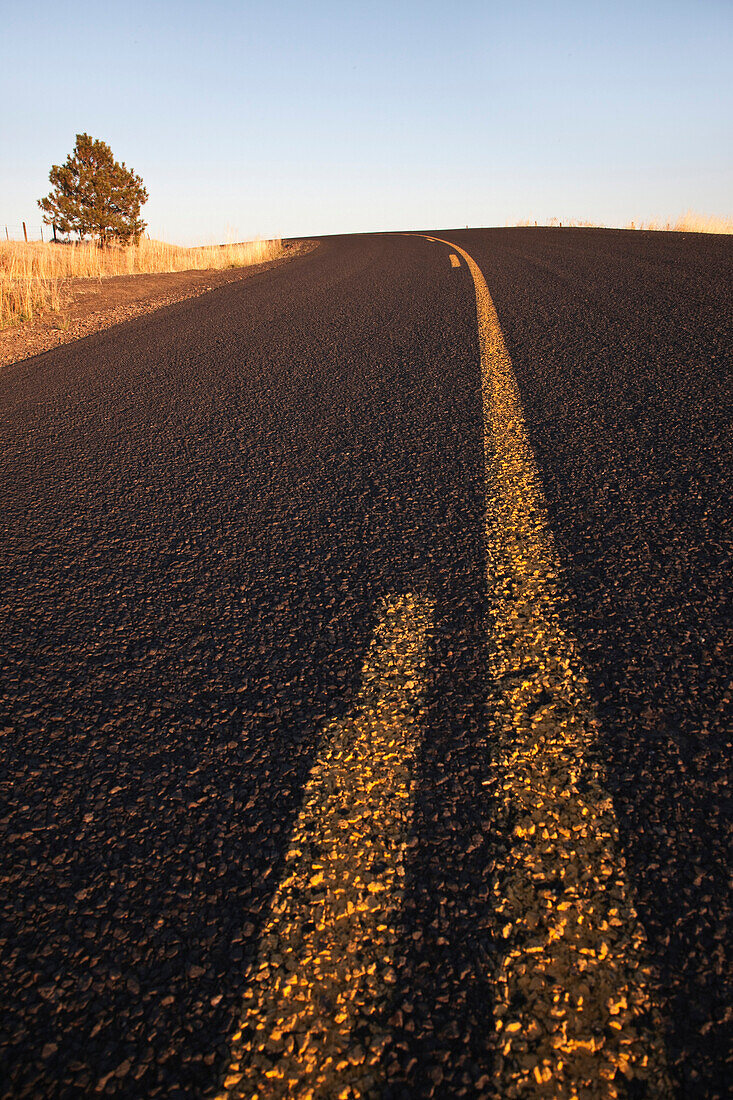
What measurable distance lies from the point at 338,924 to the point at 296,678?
2.00ft

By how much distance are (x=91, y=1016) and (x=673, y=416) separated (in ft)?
9.78

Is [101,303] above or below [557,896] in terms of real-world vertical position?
above

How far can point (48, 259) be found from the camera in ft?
42.5

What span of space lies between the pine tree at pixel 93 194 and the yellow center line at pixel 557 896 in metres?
32.2

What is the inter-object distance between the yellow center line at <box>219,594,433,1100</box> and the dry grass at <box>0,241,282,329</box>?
792 cm

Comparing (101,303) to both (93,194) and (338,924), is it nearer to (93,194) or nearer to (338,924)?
(338,924)

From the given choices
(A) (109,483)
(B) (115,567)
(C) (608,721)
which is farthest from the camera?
(A) (109,483)

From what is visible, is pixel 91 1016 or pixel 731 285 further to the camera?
pixel 731 285

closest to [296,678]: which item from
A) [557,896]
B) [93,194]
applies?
[557,896]

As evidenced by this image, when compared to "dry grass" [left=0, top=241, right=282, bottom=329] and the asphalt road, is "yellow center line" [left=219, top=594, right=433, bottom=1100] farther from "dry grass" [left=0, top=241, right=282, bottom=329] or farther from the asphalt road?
"dry grass" [left=0, top=241, right=282, bottom=329]

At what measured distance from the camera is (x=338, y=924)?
101 cm

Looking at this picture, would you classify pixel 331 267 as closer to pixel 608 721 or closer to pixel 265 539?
pixel 265 539

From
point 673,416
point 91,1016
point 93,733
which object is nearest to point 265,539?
point 93,733

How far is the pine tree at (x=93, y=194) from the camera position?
29.1m
